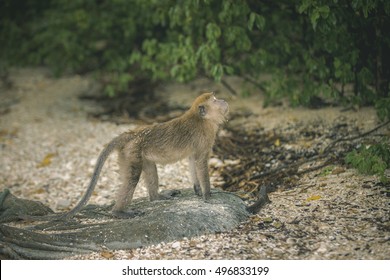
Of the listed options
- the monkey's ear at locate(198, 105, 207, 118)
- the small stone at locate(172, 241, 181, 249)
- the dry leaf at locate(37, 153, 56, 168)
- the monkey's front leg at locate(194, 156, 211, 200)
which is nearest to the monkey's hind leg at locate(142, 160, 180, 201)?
the monkey's front leg at locate(194, 156, 211, 200)

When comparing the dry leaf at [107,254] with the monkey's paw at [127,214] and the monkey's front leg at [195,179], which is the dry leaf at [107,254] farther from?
the monkey's front leg at [195,179]

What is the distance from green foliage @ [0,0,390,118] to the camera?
7.29m

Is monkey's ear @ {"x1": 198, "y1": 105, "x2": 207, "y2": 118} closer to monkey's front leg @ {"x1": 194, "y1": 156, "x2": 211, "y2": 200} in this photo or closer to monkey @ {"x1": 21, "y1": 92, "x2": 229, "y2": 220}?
monkey @ {"x1": 21, "y1": 92, "x2": 229, "y2": 220}

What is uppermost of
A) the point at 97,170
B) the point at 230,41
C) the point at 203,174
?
the point at 230,41

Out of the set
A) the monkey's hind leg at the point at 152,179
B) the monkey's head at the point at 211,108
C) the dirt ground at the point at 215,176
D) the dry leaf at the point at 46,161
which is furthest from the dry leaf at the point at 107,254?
the dry leaf at the point at 46,161

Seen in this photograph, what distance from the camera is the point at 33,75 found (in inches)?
503

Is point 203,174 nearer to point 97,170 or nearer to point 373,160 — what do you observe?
point 97,170

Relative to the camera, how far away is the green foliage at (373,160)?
555 centimetres

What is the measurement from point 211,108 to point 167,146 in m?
0.65

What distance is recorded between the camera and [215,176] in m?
7.22

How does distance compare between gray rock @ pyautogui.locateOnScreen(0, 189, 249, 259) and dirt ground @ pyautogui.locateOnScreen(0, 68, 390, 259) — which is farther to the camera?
gray rock @ pyautogui.locateOnScreen(0, 189, 249, 259)

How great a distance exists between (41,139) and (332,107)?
5392 millimetres

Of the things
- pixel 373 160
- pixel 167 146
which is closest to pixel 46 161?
pixel 167 146

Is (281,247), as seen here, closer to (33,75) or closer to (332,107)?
(332,107)
